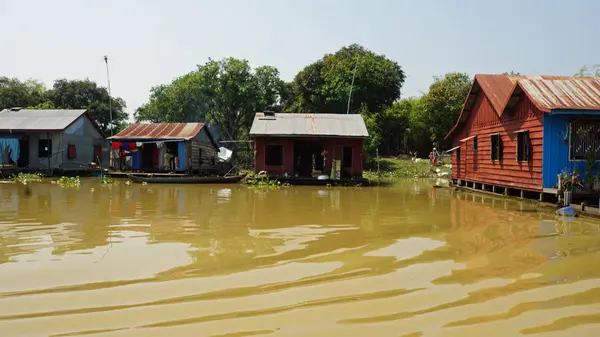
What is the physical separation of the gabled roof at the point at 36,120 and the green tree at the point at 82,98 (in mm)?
16613

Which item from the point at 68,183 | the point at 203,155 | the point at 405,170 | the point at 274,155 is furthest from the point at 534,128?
the point at 203,155

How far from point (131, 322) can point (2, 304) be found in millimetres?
1502

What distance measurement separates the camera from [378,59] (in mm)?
43562

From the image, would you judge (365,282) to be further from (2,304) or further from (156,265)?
(2,304)

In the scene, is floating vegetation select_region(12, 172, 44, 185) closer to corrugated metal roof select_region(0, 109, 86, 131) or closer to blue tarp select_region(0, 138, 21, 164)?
blue tarp select_region(0, 138, 21, 164)

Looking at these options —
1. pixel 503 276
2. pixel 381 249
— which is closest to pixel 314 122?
pixel 381 249

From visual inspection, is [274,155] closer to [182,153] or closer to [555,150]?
[182,153]

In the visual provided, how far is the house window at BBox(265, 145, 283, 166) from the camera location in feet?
79.0

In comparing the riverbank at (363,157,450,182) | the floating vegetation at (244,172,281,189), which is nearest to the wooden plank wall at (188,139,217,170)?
the floating vegetation at (244,172,281,189)

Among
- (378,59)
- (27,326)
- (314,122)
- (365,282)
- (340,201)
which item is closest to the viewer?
(27,326)

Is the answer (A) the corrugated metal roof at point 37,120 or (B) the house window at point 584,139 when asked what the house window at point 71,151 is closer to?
(A) the corrugated metal roof at point 37,120

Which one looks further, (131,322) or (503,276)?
(503,276)

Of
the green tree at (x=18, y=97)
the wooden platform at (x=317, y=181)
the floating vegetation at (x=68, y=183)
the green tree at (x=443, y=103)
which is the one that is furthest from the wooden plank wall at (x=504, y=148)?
the green tree at (x=18, y=97)

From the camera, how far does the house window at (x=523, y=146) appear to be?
1442 cm
